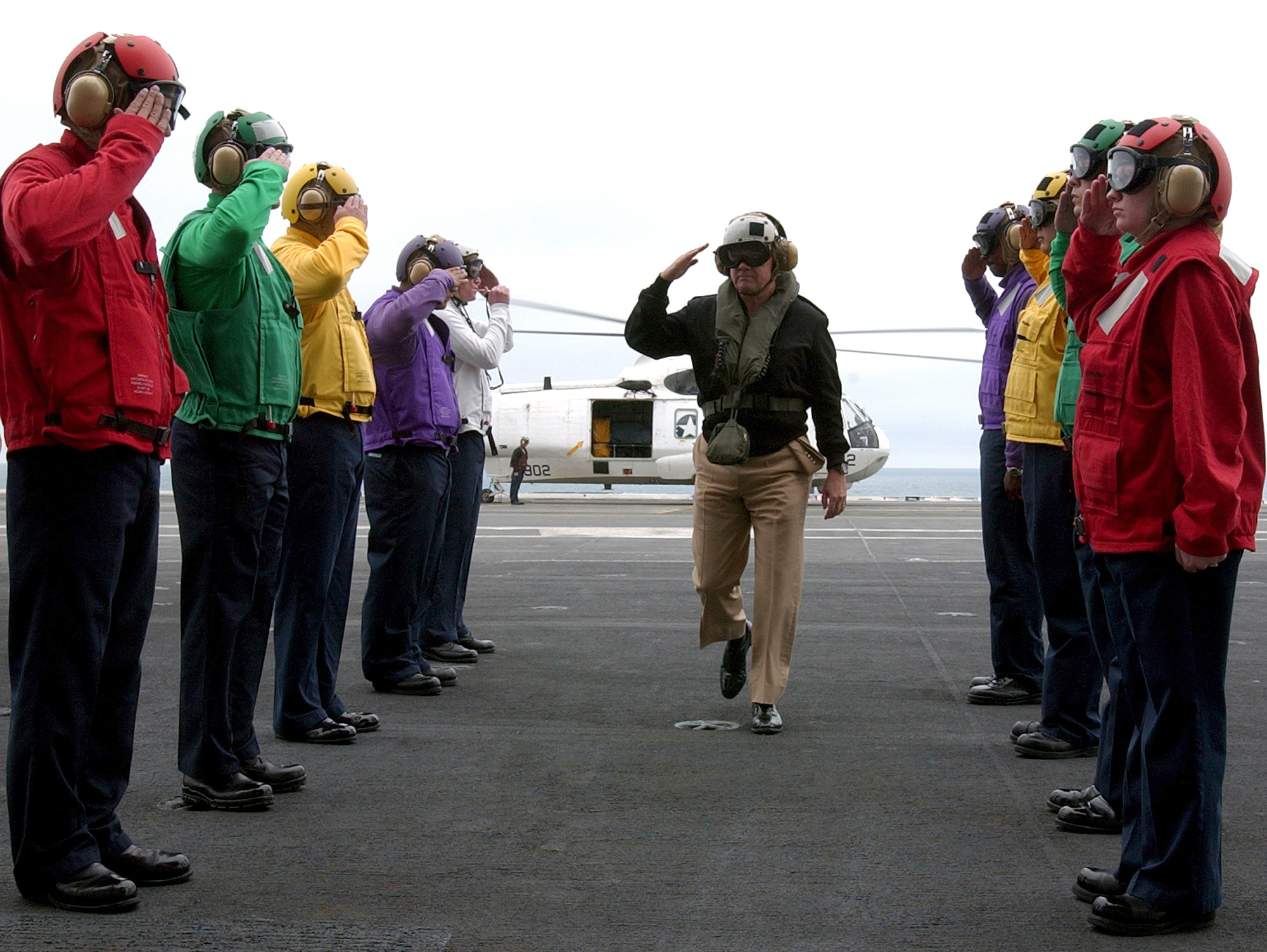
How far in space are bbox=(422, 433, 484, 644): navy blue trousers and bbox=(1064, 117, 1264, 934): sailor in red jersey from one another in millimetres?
4613

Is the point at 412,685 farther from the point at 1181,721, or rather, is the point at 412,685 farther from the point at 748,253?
the point at 1181,721

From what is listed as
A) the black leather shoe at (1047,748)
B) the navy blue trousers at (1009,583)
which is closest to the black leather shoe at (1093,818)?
the black leather shoe at (1047,748)

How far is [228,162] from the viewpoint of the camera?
13.6 ft

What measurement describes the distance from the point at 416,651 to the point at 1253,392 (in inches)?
171

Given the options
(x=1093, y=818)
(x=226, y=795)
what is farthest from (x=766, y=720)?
(x=226, y=795)

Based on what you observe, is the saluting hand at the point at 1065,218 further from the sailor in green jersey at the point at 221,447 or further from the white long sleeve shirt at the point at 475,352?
the white long sleeve shirt at the point at 475,352

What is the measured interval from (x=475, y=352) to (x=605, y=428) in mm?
25877

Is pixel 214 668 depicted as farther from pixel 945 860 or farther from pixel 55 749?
pixel 945 860

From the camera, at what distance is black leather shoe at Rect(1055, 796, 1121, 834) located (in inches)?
155

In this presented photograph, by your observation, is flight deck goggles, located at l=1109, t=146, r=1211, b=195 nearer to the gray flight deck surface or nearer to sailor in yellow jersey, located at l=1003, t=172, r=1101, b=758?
sailor in yellow jersey, located at l=1003, t=172, r=1101, b=758

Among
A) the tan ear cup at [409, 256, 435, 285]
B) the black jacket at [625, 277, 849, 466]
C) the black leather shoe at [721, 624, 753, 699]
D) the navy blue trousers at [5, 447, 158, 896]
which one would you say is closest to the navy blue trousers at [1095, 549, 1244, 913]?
the black jacket at [625, 277, 849, 466]

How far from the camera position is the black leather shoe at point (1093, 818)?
3.94 meters

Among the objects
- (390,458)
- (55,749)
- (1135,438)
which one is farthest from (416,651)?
(1135,438)

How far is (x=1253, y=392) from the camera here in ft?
10.6
